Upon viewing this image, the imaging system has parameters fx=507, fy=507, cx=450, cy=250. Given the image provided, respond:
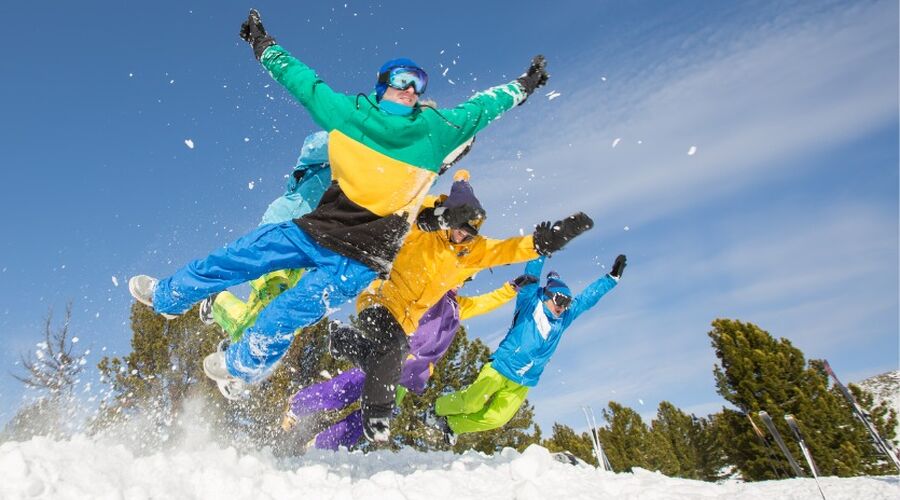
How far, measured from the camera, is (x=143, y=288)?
142 inches

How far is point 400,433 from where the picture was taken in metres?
12.1

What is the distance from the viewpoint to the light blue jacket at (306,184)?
4.23m

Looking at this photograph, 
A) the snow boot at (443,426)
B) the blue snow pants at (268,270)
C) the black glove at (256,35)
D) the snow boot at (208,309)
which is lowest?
the snow boot at (443,426)

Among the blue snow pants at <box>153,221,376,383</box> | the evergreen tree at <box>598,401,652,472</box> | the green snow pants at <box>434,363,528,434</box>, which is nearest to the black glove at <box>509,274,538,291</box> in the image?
the green snow pants at <box>434,363,528,434</box>

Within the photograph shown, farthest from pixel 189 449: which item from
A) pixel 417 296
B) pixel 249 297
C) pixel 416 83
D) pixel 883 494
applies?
pixel 883 494

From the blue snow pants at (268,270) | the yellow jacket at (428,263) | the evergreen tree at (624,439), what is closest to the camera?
the blue snow pants at (268,270)

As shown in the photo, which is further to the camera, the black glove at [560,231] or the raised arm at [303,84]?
the black glove at [560,231]

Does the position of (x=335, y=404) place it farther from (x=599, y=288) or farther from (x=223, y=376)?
(x=599, y=288)

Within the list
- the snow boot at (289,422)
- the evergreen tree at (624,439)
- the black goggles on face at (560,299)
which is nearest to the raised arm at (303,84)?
the snow boot at (289,422)

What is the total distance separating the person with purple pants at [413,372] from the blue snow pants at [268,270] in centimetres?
146

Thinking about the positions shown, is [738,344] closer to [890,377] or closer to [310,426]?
[310,426]

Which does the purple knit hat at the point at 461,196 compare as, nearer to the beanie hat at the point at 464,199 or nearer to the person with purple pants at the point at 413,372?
the beanie hat at the point at 464,199

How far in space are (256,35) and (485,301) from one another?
3.93 meters

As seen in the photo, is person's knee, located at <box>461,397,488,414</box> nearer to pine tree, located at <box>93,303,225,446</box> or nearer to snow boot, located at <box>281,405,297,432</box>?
snow boot, located at <box>281,405,297,432</box>
